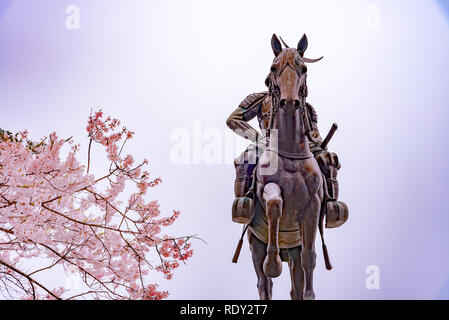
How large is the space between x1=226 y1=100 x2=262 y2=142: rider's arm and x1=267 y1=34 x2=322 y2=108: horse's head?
46cm

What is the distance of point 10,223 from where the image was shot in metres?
2.49

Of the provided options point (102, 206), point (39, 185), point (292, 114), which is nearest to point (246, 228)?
point (292, 114)

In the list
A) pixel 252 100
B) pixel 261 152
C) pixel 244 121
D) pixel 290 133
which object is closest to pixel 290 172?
pixel 290 133

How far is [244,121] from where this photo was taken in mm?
3305

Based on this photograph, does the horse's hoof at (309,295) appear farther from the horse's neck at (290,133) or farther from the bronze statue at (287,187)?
the horse's neck at (290,133)

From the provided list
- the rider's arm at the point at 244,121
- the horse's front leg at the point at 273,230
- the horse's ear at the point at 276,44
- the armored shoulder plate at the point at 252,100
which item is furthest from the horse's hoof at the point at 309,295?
the horse's ear at the point at 276,44

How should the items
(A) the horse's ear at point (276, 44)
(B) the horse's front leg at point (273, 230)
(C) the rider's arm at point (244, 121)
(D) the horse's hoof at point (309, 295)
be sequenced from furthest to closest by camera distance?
(C) the rider's arm at point (244, 121) → (A) the horse's ear at point (276, 44) → (D) the horse's hoof at point (309, 295) → (B) the horse's front leg at point (273, 230)

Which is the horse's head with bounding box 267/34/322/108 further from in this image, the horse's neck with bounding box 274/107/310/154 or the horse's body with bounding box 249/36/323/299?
the horse's neck with bounding box 274/107/310/154

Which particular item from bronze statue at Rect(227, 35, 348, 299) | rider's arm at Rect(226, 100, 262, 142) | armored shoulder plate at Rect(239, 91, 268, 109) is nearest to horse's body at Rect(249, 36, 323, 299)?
bronze statue at Rect(227, 35, 348, 299)

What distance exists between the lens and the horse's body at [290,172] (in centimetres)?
267

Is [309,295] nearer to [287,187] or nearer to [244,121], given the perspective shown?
[287,187]

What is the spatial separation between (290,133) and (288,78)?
0.33 m
